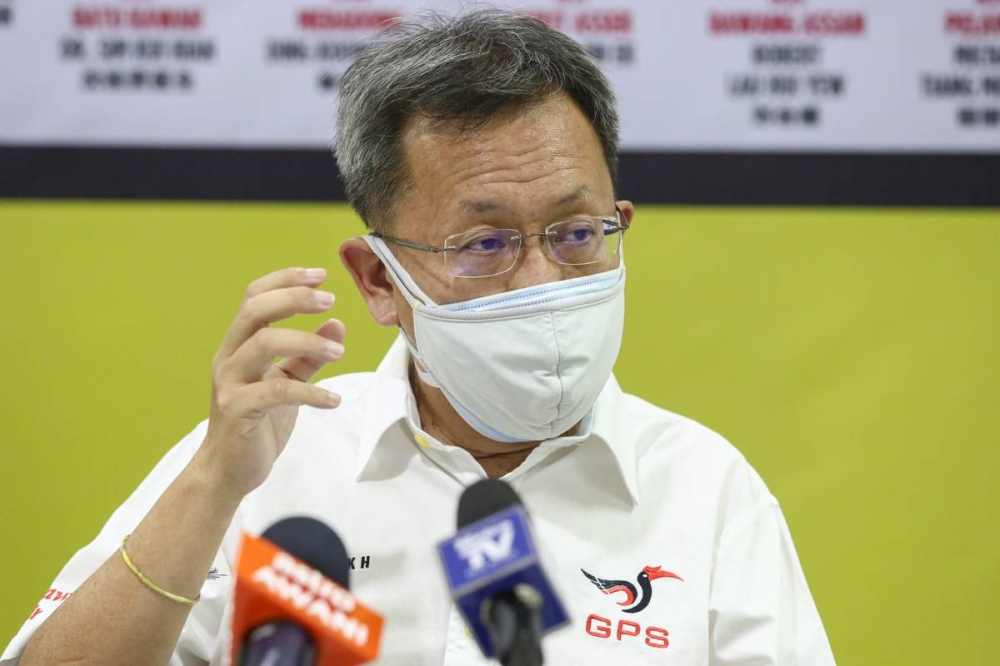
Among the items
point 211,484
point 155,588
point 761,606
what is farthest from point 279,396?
point 761,606

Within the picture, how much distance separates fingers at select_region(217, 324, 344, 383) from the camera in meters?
1.33

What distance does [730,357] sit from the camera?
8.50ft

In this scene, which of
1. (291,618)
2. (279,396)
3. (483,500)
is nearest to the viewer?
(291,618)

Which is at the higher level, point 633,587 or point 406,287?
point 406,287

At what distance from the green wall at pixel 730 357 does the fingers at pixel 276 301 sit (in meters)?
1.20

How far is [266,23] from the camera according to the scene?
2.57 meters

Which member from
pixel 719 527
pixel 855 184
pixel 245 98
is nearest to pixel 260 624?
pixel 719 527

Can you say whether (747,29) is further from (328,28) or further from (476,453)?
(476,453)

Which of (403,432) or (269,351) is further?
(403,432)

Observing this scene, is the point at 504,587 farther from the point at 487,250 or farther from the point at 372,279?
the point at 372,279

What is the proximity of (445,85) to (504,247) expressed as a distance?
259mm

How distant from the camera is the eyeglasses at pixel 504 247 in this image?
157 centimetres

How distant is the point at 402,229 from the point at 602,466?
1.62 ft

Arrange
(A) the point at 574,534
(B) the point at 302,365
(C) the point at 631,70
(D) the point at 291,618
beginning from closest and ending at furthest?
(D) the point at 291,618 < (B) the point at 302,365 < (A) the point at 574,534 < (C) the point at 631,70
